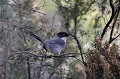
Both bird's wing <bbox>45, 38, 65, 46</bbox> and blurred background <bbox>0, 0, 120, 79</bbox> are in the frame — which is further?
bird's wing <bbox>45, 38, 65, 46</bbox>

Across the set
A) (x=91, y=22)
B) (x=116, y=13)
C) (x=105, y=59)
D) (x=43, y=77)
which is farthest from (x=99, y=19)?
(x=105, y=59)

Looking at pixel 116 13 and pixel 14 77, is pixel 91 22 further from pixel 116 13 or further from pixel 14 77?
pixel 14 77

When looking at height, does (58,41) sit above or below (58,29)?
below

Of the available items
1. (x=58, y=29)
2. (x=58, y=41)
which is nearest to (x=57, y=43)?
(x=58, y=41)

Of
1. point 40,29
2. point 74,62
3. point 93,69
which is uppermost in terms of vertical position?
point 40,29

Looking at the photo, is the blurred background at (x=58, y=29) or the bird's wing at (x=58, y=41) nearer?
the blurred background at (x=58, y=29)

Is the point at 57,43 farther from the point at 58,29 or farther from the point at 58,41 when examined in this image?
the point at 58,29

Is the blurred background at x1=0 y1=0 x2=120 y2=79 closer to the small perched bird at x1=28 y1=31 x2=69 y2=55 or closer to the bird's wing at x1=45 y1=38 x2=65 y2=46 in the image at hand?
the small perched bird at x1=28 y1=31 x2=69 y2=55

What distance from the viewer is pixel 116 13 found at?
7082 mm

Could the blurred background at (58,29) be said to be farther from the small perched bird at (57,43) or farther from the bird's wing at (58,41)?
the bird's wing at (58,41)

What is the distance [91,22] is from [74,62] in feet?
2.99

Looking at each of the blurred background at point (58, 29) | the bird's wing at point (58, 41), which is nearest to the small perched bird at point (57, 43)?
the bird's wing at point (58, 41)

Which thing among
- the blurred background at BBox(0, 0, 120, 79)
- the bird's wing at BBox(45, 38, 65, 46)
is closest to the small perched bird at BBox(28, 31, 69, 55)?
the bird's wing at BBox(45, 38, 65, 46)

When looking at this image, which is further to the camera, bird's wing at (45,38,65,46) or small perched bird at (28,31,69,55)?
bird's wing at (45,38,65,46)
